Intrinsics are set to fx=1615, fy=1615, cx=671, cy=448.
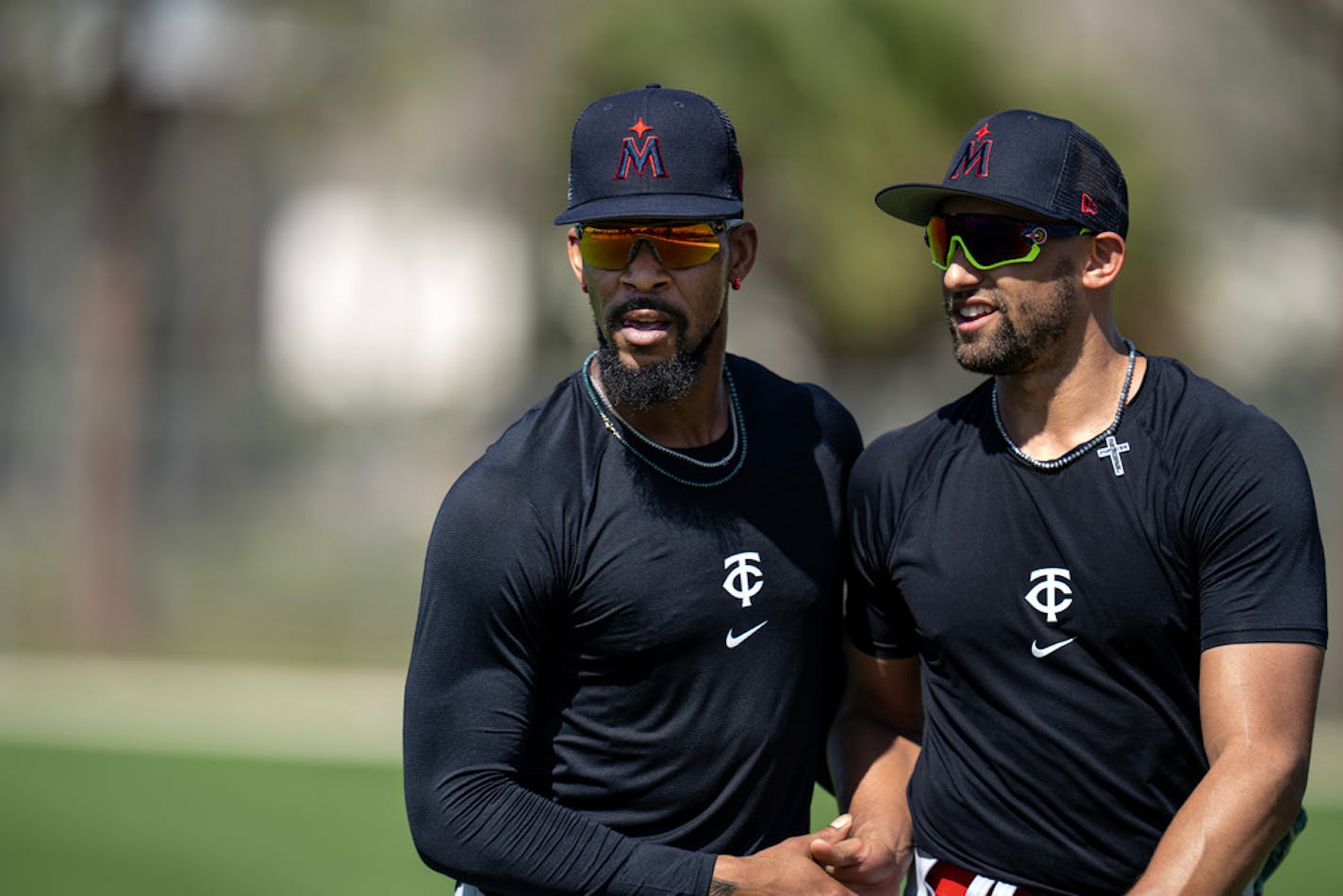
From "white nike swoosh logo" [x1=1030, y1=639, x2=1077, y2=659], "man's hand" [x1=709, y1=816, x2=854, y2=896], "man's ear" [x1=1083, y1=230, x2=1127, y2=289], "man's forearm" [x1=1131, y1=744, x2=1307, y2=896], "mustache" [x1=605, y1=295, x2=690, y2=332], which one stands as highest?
"man's ear" [x1=1083, y1=230, x2=1127, y2=289]

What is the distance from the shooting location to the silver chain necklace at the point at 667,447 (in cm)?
405

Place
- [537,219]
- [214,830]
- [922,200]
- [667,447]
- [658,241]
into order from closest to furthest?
[658,241] < [667,447] < [922,200] < [214,830] < [537,219]

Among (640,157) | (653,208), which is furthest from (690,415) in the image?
(640,157)

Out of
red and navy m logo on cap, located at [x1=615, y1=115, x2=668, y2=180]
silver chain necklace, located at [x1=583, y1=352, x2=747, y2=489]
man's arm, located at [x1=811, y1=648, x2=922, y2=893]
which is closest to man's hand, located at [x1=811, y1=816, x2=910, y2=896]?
man's arm, located at [x1=811, y1=648, x2=922, y2=893]

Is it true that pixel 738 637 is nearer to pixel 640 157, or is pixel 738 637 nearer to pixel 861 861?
pixel 861 861

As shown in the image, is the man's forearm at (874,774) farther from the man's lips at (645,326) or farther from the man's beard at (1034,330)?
the man's lips at (645,326)

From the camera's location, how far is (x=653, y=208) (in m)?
3.91

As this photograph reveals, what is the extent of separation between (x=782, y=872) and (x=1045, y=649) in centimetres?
84

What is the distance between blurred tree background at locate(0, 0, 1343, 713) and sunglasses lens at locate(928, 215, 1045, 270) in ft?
41.6

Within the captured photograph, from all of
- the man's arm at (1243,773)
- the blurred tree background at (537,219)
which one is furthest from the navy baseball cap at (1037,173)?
the blurred tree background at (537,219)

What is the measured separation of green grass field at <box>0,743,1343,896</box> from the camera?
9438 millimetres

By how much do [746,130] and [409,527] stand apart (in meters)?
6.26

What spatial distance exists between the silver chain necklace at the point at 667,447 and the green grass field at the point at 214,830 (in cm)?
619

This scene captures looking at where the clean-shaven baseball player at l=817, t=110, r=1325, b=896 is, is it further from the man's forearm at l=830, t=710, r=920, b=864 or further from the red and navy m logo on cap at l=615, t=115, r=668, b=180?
the red and navy m logo on cap at l=615, t=115, r=668, b=180
